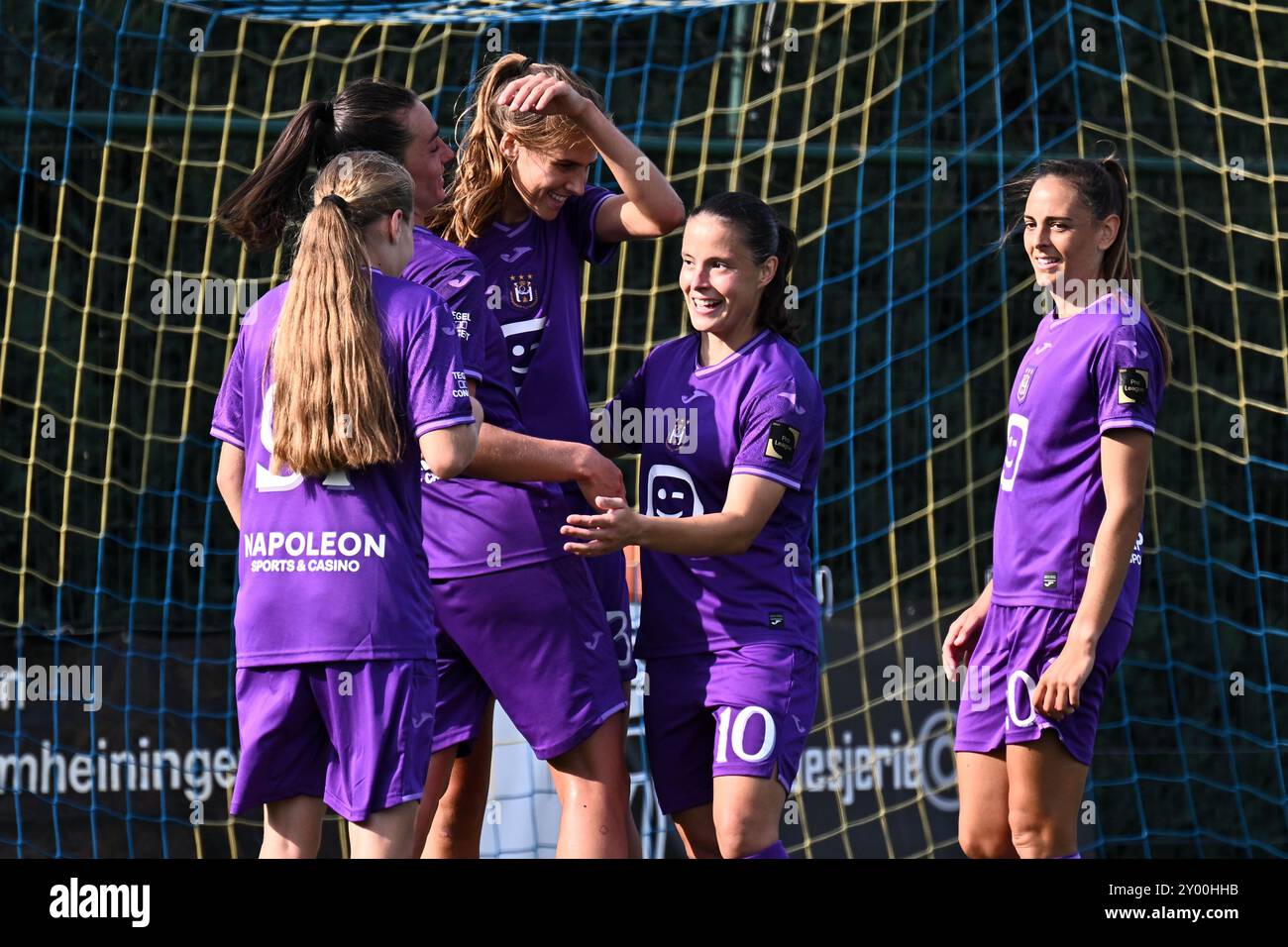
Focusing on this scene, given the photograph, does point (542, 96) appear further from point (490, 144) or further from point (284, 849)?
point (284, 849)

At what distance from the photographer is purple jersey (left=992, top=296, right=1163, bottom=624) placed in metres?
2.92

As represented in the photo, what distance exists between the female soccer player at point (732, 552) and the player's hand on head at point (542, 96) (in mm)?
341

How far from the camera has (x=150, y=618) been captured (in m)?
5.30

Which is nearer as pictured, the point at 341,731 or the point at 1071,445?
the point at 341,731

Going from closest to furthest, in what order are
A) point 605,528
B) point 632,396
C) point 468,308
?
1. point 605,528
2. point 468,308
3. point 632,396

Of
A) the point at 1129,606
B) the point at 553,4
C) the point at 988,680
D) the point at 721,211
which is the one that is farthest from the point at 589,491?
the point at 553,4

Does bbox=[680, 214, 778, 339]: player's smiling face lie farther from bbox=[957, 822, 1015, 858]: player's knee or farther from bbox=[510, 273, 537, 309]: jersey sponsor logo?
bbox=[957, 822, 1015, 858]: player's knee

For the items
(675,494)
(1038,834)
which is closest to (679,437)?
(675,494)

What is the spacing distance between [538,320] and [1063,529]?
3.31 feet

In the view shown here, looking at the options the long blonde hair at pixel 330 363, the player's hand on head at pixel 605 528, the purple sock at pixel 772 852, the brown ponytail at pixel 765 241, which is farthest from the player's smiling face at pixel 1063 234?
the long blonde hair at pixel 330 363

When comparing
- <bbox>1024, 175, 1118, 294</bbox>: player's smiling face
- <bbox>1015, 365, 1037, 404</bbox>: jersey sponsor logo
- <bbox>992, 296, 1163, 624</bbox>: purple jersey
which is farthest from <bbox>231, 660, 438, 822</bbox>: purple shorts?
<bbox>1024, 175, 1118, 294</bbox>: player's smiling face

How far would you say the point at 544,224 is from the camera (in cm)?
307

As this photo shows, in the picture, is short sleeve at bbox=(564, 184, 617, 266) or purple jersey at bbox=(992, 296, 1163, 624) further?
short sleeve at bbox=(564, 184, 617, 266)

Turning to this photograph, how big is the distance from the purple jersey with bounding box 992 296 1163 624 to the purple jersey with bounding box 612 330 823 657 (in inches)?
14.8
